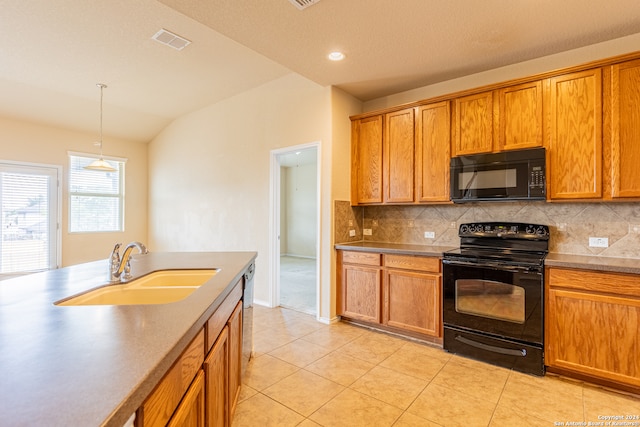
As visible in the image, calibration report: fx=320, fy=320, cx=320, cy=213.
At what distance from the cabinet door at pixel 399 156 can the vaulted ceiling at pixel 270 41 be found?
1.43 feet

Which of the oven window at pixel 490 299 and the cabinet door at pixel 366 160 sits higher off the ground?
the cabinet door at pixel 366 160

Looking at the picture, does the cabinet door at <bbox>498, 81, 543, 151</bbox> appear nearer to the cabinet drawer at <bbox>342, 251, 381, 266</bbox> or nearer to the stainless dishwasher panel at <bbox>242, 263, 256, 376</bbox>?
the cabinet drawer at <bbox>342, 251, 381, 266</bbox>

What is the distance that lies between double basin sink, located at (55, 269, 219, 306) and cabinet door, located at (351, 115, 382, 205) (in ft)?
7.26

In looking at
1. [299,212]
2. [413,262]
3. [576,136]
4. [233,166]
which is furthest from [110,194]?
[576,136]

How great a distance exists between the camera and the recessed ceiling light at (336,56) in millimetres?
2873

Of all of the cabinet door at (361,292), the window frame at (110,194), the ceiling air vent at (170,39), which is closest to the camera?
the ceiling air vent at (170,39)

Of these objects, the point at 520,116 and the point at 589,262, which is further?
the point at 520,116

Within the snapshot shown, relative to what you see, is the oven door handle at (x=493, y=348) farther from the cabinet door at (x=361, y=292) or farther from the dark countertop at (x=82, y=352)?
the dark countertop at (x=82, y=352)

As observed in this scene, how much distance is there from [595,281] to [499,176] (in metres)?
1.08

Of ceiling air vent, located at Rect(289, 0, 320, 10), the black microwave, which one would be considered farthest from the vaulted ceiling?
the black microwave

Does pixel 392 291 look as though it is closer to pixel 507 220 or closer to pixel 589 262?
pixel 507 220

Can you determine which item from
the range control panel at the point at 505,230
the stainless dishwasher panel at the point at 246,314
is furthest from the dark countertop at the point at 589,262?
the stainless dishwasher panel at the point at 246,314

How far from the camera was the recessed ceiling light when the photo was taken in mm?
2873

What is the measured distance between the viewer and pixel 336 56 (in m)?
2.93
